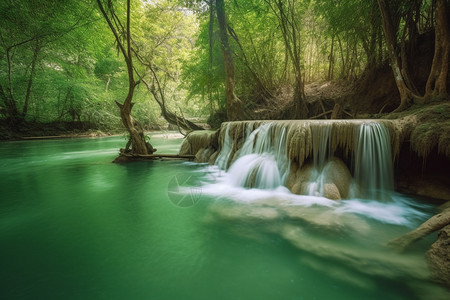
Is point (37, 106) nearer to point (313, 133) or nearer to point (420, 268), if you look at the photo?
point (313, 133)

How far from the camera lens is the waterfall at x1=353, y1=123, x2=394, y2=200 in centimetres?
410

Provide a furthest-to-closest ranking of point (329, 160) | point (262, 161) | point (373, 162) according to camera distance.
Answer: point (262, 161), point (329, 160), point (373, 162)

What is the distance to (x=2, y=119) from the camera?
14.8m

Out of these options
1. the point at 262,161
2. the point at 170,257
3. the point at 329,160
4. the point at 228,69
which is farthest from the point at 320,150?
the point at 228,69

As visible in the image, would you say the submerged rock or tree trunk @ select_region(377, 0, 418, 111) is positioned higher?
tree trunk @ select_region(377, 0, 418, 111)

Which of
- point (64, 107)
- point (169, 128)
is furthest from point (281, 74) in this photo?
point (169, 128)

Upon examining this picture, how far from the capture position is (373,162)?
167 inches

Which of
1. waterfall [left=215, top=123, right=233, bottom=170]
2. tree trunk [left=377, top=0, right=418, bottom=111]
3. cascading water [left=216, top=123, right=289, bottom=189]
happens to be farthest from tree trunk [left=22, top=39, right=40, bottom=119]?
tree trunk [left=377, top=0, right=418, bottom=111]

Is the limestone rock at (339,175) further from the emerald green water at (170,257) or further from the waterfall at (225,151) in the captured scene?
the waterfall at (225,151)

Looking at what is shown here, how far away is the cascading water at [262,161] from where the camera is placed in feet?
15.8

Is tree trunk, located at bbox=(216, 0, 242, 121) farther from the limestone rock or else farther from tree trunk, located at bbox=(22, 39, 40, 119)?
tree trunk, located at bbox=(22, 39, 40, 119)

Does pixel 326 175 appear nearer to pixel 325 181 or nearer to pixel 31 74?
pixel 325 181

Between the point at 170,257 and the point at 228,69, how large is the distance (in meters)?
7.88

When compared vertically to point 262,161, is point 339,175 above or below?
below
